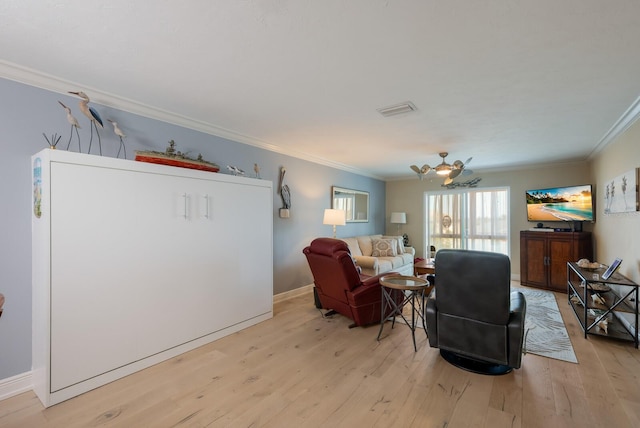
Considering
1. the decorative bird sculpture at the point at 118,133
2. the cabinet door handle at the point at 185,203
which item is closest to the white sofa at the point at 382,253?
the cabinet door handle at the point at 185,203

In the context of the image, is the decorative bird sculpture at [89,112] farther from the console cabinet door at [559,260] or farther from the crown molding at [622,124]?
the console cabinet door at [559,260]

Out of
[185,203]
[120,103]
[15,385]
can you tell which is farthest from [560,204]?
[15,385]

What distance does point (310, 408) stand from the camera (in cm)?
196

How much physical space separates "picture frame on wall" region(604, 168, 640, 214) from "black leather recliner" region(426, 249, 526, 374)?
1.81m

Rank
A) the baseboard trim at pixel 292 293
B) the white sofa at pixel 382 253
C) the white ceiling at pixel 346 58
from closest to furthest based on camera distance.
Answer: the white ceiling at pixel 346 58 → the baseboard trim at pixel 292 293 → the white sofa at pixel 382 253

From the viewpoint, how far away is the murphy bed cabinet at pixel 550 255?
4746 mm

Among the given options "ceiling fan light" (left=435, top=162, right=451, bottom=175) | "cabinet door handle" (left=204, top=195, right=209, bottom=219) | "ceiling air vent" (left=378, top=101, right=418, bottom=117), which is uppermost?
"ceiling air vent" (left=378, top=101, right=418, bottom=117)

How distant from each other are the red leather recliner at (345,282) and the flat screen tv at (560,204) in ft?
13.8

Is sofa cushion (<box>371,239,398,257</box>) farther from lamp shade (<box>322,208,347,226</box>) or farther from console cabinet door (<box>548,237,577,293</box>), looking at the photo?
console cabinet door (<box>548,237,577,293</box>)

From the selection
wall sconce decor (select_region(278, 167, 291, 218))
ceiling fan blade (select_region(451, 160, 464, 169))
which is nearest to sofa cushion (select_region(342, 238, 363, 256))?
wall sconce decor (select_region(278, 167, 291, 218))

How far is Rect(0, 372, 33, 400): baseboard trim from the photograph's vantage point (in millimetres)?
2080

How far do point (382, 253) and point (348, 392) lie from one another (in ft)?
12.8

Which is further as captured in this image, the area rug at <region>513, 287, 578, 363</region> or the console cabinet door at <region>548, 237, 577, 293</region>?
the console cabinet door at <region>548, 237, 577, 293</region>

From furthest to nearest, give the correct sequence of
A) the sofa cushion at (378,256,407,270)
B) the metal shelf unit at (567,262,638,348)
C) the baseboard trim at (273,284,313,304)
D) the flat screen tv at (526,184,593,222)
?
the sofa cushion at (378,256,407,270)
the flat screen tv at (526,184,593,222)
the baseboard trim at (273,284,313,304)
the metal shelf unit at (567,262,638,348)
